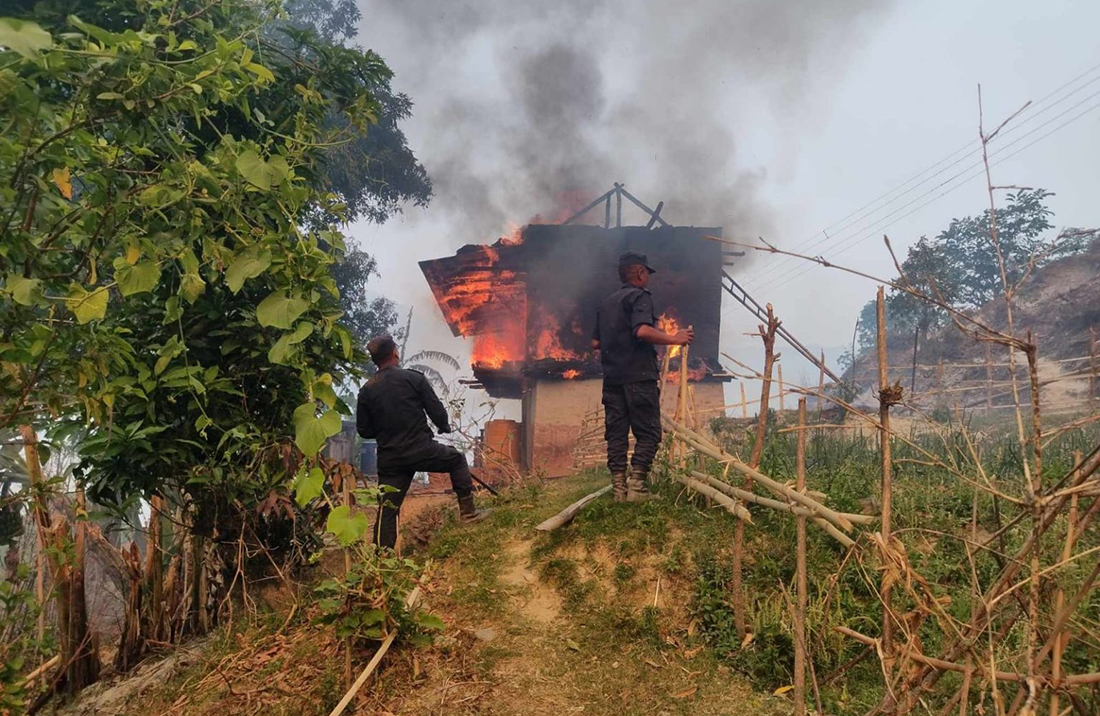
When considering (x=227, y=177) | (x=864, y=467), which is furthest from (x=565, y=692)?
(x=864, y=467)

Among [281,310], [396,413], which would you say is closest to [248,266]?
[281,310]

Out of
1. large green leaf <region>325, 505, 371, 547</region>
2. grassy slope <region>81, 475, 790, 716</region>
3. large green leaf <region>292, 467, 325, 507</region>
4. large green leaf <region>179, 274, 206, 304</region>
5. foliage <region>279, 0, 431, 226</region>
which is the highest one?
foliage <region>279, 0, 431, 226</region>

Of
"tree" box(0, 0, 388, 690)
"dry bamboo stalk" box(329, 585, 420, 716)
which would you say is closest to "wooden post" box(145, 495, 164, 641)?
"tree" box(0, 0, 388, 690)

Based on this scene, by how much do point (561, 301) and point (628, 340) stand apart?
11937 millimetres

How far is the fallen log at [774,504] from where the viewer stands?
2.79 metres

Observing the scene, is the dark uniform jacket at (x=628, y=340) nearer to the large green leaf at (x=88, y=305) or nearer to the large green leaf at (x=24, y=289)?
the large green leaf at (x=88, y=305)

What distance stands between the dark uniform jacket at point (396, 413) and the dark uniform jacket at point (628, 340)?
1.60m

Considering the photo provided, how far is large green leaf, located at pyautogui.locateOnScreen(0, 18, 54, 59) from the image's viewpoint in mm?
1279

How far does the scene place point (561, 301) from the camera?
1744 centimetres

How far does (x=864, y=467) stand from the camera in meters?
6.47

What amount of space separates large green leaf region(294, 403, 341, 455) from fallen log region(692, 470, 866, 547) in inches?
74.3

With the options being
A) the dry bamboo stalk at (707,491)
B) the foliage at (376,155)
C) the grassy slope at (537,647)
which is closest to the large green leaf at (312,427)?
the grassy slope at (537,647)

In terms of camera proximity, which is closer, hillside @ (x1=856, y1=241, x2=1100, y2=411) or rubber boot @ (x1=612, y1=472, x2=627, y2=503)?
rubber boot @ (x1=612, y1=472, x2=627, y2=503)

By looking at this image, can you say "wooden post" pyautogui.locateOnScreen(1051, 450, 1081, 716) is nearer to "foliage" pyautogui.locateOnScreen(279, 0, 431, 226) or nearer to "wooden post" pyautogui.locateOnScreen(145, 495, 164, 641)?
"wooden post" pyautogui.locateOnScreen(145, 495, 164, 641)
